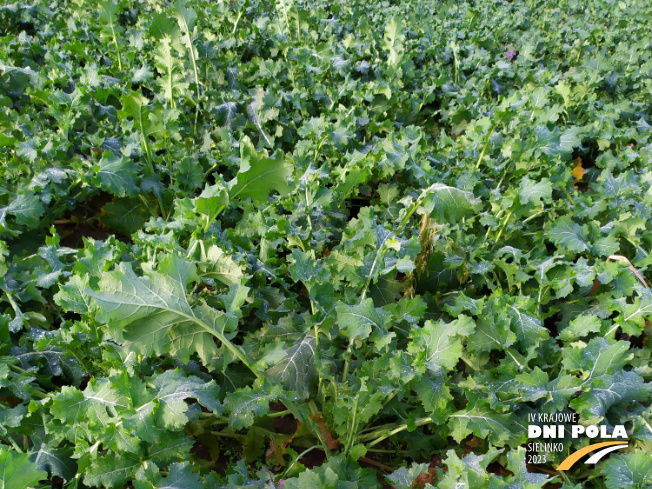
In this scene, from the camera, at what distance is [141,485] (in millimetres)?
1713

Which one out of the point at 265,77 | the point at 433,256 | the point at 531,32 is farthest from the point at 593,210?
the point at 531,32

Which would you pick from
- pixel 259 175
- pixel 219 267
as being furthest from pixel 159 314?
pixel 259 175

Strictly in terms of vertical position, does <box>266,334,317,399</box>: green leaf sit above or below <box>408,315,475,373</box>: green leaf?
below

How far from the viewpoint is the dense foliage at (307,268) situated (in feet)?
6.66

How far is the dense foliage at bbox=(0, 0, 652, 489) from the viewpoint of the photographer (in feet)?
6.66

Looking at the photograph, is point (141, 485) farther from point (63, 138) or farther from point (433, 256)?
point (63, 138)

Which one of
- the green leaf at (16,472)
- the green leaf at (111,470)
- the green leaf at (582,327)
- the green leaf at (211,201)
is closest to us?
the green leaf at (16,472)

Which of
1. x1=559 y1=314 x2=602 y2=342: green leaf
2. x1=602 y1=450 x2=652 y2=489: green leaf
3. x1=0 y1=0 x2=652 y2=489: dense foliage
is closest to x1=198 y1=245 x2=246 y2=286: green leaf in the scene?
x1=0 y1=0 x2=652 y2=489: dense foliage

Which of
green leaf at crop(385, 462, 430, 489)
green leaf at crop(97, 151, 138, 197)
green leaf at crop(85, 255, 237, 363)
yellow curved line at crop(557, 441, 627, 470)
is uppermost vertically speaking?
green leaf at crop(97, 151, 138, 197)

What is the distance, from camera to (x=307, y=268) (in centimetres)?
249

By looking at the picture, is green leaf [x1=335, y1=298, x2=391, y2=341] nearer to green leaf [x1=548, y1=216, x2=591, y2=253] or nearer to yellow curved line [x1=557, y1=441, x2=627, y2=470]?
yellow curved line [x1=557, y1=441, x2=627, y2=470]

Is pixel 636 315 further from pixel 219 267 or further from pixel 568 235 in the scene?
pixel 219 267

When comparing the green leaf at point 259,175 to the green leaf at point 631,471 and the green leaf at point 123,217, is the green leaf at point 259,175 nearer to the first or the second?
the green leaf at point 123,217

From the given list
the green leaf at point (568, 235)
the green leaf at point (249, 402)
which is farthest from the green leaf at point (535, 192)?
the green leaf at point (249, 402)
